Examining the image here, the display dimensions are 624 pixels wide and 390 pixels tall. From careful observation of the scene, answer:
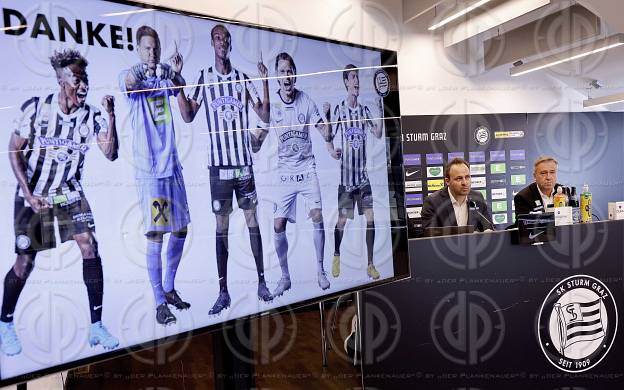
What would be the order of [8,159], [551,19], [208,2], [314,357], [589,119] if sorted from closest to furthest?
[8,159], [314,357], [208,2], [551,19], [589,119]

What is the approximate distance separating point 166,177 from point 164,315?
26 centimetres

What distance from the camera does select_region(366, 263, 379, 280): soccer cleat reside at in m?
1.38

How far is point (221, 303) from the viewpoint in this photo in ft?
3.53

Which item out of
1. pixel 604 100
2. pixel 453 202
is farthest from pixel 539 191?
pixel 604 100

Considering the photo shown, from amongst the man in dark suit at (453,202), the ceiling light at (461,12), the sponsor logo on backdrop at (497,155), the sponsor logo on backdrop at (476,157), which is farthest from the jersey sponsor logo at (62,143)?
the sponsor logo on backdrop at (497,155)

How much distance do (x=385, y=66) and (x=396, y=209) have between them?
0.41 m

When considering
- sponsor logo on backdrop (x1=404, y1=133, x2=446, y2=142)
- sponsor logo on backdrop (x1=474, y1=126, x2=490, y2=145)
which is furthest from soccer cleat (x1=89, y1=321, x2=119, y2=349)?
sponsor logo on backdrop (x1=474, y1=126, x2=490, y2=145)

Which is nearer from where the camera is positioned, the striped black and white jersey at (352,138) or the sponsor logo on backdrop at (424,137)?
the striped black and white jersey at (352,138)

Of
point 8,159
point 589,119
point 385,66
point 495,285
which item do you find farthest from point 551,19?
point 8,159

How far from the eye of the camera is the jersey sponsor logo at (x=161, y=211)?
98 cm

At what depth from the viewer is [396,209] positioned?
1479 mm

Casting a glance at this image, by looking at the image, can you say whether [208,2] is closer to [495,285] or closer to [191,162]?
[495,285]

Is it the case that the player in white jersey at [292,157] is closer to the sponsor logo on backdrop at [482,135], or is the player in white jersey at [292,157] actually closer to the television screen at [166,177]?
the television screen at [166,177]

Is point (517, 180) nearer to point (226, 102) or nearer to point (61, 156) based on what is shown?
point (226, 102)
